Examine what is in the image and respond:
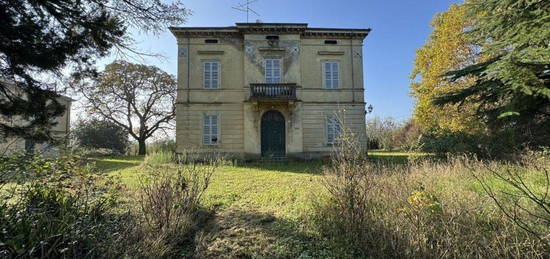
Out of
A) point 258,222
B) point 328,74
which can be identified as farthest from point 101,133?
point 258,222

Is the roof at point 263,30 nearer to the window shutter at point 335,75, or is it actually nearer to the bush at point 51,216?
the window shutter at point 335,75

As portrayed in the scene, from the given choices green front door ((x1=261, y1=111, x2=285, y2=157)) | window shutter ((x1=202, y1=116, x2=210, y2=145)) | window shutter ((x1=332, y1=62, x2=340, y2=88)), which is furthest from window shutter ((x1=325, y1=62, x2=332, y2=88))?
window shutter ((x1=202, y1=116, x2=210, y2=145))

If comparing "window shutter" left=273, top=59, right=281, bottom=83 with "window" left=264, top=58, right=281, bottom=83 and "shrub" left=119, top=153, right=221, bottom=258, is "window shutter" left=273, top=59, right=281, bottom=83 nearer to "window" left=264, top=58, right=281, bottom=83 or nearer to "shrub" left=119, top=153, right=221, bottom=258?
"window" left=264, top=58, right=281, bottom=83

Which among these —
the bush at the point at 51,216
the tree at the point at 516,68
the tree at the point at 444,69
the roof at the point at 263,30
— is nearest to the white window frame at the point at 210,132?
the roof at the point at 263,30

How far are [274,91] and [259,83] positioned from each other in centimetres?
101

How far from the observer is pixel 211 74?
14.5 metres

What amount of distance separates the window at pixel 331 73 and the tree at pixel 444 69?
533 cm

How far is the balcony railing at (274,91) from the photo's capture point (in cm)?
1370

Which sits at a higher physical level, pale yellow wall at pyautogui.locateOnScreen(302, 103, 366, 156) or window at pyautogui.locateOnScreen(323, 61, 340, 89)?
window at pyautogui.locateOnScreen(323, 61, 340, 89)

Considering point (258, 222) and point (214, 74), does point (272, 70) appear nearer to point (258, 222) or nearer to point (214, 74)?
point (214, 74)

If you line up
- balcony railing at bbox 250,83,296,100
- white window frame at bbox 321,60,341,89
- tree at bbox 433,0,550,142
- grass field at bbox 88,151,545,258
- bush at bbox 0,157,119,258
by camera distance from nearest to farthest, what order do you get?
1. bush at bbox 0,157,119,258
2. grass field at bbox 88,151,545,258
3. tree at bbox 433,0,550,142
4. balcony railing at bbox 250,83,296,100
5. white window frame at bbox 321,60,341,89

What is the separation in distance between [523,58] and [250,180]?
9026 millimetres

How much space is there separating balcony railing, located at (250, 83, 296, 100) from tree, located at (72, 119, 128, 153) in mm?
17839

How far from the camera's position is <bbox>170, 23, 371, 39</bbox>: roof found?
14172 millimetres
